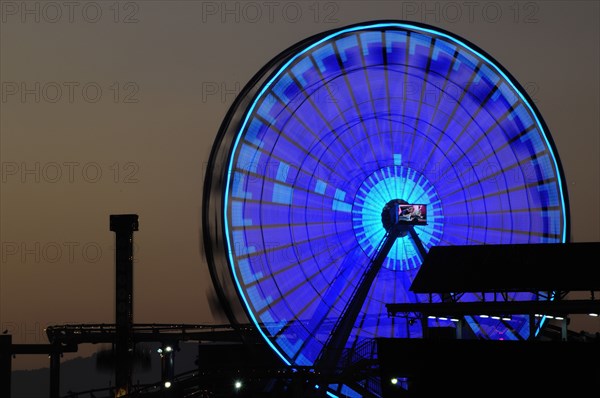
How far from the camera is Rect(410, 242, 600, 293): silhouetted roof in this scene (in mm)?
31172

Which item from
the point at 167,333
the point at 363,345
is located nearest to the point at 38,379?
the point at 167,333

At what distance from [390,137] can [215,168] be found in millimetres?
5451

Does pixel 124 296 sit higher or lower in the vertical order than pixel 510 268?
lower

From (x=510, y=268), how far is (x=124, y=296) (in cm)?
1686

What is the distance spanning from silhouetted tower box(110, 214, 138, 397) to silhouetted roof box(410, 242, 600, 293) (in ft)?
45.0

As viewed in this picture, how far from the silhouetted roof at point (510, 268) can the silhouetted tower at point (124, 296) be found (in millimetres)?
13705

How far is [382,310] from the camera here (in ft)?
111

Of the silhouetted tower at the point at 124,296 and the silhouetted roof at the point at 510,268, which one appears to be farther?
the silhouetted tower at the point at 124,296

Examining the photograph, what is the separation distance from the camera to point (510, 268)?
3192 centimetres

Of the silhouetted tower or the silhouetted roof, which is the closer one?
the silhouetted roof

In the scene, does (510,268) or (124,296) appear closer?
(510,268)

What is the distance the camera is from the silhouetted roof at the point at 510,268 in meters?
Answer: 31.2

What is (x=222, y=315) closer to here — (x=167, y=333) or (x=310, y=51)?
(x=310, y=51)

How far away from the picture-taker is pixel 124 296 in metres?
43.3
